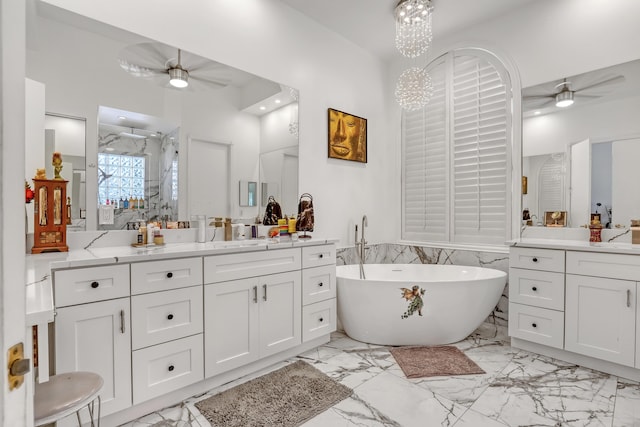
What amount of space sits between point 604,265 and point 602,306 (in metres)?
0.28

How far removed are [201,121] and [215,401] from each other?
1.93 meters

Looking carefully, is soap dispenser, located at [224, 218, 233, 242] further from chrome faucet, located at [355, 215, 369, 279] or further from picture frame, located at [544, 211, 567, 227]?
picture frame, located at [544, 211, 567, 227]

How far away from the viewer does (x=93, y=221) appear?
213 cm

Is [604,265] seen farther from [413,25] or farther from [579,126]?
[413,25]

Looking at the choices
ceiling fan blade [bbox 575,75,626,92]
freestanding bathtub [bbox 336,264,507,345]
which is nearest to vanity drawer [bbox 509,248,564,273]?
freestanding bathtub [bbox 336,264,507,345]

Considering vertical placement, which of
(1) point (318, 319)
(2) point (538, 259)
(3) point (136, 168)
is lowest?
(1) point (318, 319)

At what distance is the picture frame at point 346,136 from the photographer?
352cm

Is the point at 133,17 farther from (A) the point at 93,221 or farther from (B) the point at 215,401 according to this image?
(B) the point at 215,401

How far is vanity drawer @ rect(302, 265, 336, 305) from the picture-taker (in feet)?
8.83

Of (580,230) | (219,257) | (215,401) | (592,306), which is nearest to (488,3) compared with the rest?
(580,230)

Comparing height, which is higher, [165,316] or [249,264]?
[249,264]

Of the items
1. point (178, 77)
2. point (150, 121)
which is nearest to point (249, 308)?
point (150, 121)

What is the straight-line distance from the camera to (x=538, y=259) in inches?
105

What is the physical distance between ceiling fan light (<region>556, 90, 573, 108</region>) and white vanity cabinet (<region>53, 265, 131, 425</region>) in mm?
3561
